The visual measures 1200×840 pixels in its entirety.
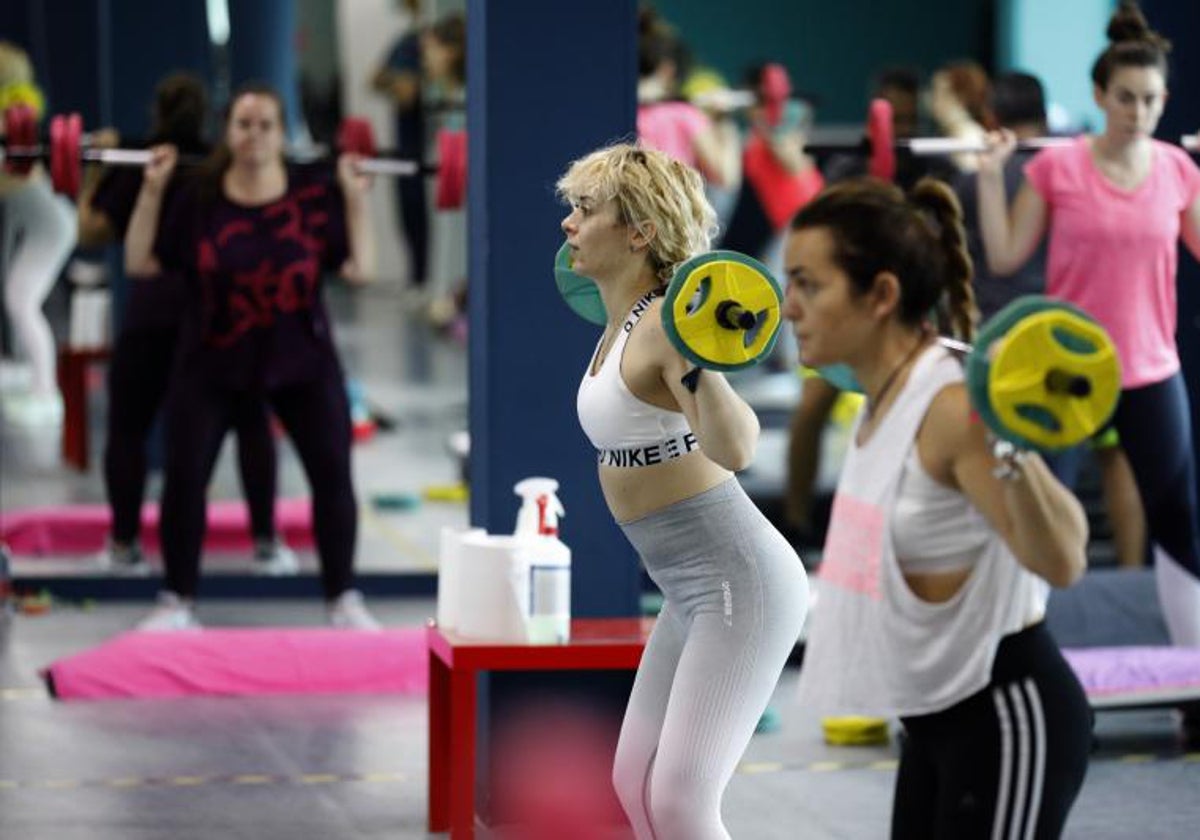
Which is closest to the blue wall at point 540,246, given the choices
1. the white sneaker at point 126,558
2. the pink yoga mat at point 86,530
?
the white sneaker at point 126,558

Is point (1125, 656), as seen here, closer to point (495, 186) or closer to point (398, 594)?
point (495, 186)

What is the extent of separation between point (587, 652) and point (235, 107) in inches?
111

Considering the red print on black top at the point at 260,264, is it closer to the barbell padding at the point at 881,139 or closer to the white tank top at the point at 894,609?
the barbell padding at the point at 881,139

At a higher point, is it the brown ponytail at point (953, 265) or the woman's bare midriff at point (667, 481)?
the brown ponytail at point (953, 265)

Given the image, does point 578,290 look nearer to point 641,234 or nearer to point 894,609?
point 641,234

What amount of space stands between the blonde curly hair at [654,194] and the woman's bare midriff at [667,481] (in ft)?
1.15

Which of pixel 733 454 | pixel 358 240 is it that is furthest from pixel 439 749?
pixel 358 240

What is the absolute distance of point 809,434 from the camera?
861 centimetres

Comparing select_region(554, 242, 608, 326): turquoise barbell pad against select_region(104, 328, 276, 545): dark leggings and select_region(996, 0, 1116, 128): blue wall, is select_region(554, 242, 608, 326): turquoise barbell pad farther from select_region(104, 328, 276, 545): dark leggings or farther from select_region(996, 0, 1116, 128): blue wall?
select_region(996, 0, 1116, 128): blue wall

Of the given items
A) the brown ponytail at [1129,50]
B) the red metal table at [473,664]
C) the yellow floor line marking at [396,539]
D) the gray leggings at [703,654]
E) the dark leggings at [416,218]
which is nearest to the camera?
the gray leggings at [703,654]

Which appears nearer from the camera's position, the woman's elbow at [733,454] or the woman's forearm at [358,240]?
the woman's elbow at [733,454]

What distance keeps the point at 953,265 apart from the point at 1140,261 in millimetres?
3261

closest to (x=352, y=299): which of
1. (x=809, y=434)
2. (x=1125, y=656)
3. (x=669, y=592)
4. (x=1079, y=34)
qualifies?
(x=1079, y=34)

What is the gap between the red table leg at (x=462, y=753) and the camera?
4.79 metres
